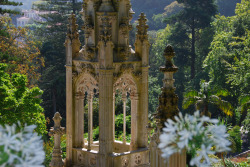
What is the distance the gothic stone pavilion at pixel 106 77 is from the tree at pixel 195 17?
41.8 meters

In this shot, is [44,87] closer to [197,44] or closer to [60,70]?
[60,70]

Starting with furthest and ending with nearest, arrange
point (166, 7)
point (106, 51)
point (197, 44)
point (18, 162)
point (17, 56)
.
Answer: point (166, 7)
point (197, 44)
point (17, 56)
point (106, 51)
point (18, 162)

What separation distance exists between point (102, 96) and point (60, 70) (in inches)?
1409

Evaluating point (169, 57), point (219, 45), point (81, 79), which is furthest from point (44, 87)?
point (169, 57)

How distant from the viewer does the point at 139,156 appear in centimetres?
1197

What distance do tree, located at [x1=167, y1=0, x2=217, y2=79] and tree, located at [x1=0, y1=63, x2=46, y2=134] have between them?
31435 millimetres

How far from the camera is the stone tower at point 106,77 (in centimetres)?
1135

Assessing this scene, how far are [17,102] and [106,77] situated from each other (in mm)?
12916

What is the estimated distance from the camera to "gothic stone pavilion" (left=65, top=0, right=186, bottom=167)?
1135 cm

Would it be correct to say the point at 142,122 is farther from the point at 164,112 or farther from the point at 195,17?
the point at 195,17

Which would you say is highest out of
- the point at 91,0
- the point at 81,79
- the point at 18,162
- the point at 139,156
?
the point at 91,0

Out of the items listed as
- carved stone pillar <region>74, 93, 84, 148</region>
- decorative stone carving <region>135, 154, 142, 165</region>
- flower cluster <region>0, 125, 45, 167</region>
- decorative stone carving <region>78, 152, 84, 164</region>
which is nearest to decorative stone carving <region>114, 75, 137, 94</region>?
carved stone pillar <region>74, 93, 84, 148</region>

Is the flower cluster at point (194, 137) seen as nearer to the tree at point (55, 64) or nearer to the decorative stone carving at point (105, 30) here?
the decorative stone carving at point (105, 30)

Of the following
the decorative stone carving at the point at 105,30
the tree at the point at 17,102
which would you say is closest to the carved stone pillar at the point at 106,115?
the decorative stone carving at the point at 105,30
